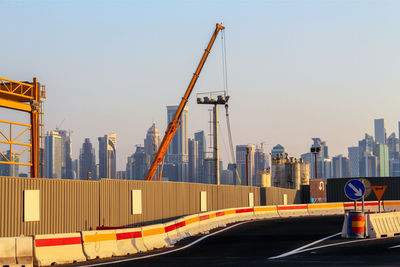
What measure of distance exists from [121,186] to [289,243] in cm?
1044

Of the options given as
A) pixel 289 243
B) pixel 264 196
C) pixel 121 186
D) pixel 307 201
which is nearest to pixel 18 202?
pixel 121 186

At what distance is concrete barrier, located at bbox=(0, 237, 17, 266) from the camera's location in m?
17.0

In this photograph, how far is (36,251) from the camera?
17453 mm

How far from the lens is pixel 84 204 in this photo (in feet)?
94.4

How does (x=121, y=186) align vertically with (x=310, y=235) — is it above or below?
above

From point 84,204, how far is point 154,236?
22.9 ft

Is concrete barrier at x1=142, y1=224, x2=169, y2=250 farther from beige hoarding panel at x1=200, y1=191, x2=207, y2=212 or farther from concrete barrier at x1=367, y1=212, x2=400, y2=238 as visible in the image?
beige hoarding panel at x1=200, y1=191, x2=207, y2=212

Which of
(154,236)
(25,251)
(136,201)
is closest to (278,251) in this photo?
(154,236)

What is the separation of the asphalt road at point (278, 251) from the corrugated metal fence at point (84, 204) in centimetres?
523

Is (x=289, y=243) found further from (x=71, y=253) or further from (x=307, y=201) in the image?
(x=307, y=201)

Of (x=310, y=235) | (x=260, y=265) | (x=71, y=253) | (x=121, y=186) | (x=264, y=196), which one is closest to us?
(x=260, y=265)

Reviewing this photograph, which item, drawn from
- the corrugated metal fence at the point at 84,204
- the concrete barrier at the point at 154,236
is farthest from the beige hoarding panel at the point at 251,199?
the concrete barrier at the point at 154,236

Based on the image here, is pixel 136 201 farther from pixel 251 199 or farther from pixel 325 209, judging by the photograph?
pixel 251 199

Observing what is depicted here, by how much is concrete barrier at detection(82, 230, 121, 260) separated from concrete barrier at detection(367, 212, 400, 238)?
9.56 m
